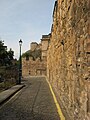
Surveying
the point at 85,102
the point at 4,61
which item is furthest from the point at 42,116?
the point at 4,61

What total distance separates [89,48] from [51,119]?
3.92 metres

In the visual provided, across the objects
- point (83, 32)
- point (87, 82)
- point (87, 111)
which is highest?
point (83, 32)

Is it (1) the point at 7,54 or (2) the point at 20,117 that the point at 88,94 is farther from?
(1) the point at 7,54

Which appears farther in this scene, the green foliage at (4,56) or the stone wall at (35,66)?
the stone wall at (35,66)

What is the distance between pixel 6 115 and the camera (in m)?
9.38

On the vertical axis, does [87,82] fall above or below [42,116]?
above

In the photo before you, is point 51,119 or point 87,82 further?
point 51,119

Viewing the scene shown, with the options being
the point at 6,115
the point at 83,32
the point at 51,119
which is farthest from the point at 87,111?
the point at 6,115

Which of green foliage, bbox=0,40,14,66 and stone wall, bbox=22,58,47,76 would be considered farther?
stone wall, bbox=22,58,47,76

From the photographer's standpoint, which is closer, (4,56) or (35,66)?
(4,56)

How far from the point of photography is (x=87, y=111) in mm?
5281

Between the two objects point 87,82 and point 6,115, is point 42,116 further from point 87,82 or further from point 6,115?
point 87,82

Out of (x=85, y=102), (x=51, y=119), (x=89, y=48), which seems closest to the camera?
(x=89, y=48)

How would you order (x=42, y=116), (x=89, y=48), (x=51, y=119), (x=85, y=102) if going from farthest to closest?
(x=42, y=116), (x=51, y=119), (x=85, y=102), (x=89, y=48)
